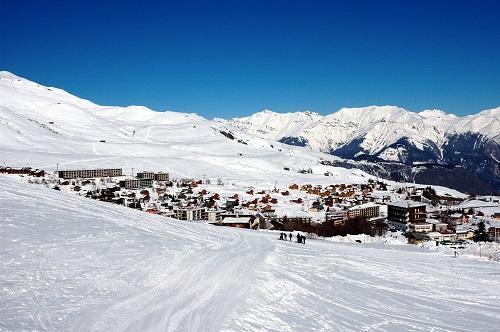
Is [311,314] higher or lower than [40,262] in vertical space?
lower

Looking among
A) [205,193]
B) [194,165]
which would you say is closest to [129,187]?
[205,193]

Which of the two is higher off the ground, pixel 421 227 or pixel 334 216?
pixel 334 216

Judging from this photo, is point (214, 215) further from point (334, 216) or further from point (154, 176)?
point (154, 176)

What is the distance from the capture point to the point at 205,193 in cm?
8906

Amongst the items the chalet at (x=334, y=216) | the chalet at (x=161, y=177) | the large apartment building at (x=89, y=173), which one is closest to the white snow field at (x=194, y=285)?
the chalet at (x=334, y=216)

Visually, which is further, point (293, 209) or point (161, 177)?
point (161, 177)

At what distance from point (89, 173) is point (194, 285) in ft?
360

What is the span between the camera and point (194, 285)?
11109 millimetres

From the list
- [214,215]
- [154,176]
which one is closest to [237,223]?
[214,215]

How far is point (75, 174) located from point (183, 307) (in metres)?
108

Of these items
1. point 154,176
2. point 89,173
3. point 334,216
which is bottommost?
point 334,216

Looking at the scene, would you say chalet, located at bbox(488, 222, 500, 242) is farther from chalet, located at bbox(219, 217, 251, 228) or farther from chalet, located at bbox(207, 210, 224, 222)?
chalet, located at bbox(207, 210, 224, 222)

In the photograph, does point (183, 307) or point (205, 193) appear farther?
point (205, 193)

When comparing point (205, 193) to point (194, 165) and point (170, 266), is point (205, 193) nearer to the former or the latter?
point (194, 165)
